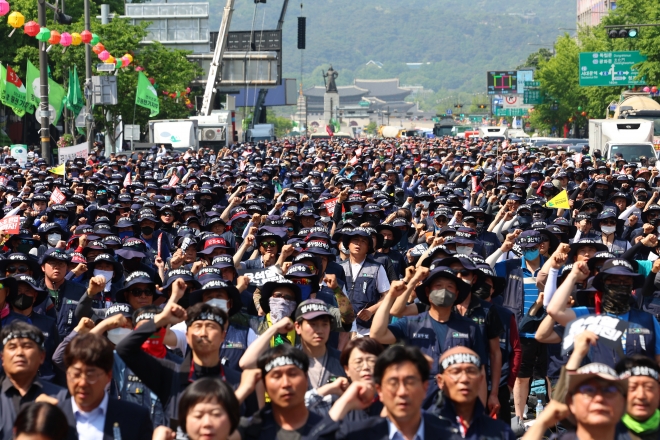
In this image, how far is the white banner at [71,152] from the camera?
32469 mm

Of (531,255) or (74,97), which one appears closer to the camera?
(531,255)

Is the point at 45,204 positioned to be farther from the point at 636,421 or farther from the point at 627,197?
the point at 636,421

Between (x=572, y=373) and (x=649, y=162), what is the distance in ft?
85.5

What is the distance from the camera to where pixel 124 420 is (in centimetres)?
604

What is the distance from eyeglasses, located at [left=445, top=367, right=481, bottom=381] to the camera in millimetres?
6062

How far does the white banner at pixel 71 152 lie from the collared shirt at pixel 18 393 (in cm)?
2621

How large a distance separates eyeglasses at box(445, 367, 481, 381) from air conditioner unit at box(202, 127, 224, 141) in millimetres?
48447

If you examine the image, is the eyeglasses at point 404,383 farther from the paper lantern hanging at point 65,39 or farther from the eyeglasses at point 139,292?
the paper lantern hanging at point 65,39

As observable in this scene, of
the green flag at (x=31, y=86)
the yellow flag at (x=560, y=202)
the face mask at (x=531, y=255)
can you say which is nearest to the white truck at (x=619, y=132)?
the green flag at (x=31, y=86)

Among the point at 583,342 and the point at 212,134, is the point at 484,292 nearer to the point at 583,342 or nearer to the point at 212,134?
the point at 583,342

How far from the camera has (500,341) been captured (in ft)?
27.7

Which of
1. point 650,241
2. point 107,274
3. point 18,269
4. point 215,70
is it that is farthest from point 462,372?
point 215,70

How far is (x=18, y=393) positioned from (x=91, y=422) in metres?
0.64

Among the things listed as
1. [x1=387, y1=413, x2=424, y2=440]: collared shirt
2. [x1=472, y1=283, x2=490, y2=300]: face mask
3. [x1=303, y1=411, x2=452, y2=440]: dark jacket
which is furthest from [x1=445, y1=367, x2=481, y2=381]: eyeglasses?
[x1=472, y1=283, x2=490, y2=300]: face mask
